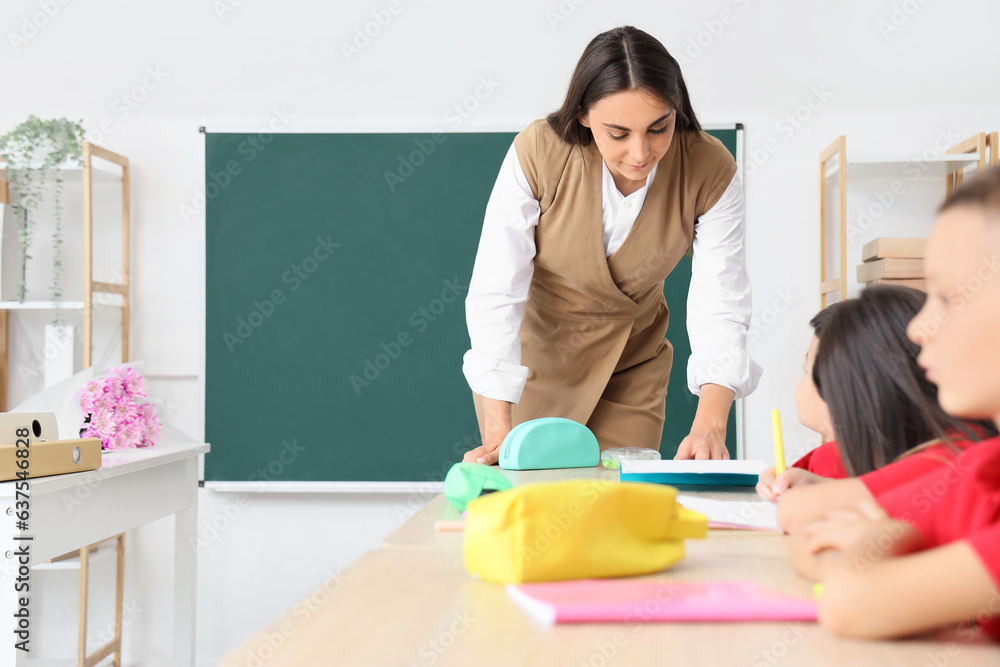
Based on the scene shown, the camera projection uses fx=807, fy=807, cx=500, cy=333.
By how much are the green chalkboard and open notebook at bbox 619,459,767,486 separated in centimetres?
148

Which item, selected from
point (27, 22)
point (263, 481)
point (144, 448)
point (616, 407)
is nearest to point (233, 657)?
point (616, 407)

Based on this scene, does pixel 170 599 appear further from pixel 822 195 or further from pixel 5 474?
pixel 822 195

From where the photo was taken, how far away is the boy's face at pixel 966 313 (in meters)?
0.47

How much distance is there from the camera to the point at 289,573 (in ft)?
8.74

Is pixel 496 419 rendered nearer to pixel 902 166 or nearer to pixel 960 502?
pixel 960 502

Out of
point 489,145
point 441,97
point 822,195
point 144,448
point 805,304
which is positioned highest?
point 441,97

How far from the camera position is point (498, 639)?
0.49m

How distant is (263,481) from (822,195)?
198 centimetres

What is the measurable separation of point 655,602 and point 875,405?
0.35 metres

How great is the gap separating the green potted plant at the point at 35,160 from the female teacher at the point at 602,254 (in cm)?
159

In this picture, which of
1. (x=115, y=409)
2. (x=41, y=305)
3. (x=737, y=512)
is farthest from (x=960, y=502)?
(x=41, y=305)

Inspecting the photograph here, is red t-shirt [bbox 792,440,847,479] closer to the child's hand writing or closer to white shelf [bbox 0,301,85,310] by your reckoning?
the child's hand writing

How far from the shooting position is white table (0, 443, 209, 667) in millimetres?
1341

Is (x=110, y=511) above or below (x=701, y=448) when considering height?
below
